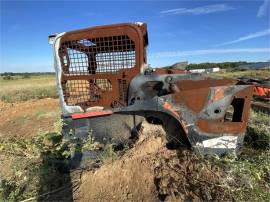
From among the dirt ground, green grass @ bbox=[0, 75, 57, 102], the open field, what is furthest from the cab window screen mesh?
green grass @ bbox=[0, 75, 57, 102]

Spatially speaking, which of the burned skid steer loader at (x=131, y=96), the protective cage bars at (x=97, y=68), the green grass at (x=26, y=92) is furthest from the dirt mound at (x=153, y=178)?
the green grass at (x=26, y=92)

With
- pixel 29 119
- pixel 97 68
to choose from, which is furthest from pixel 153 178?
pixel 29 119

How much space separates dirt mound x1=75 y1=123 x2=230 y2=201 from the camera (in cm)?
345

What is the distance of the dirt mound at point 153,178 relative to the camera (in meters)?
3.45

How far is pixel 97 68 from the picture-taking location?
466 cm

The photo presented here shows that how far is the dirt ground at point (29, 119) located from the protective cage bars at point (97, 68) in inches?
124

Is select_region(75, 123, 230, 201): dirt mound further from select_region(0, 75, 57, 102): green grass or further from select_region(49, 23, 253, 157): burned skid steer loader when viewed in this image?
select_region(0, 75, 57, 102): green grass

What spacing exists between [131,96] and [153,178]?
4.18 ft

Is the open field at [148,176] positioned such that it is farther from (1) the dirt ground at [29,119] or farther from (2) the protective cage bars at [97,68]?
(1) the dirt ground at [29,119]

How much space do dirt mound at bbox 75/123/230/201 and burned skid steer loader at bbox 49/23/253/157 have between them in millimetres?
345

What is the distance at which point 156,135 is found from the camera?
4387 mm

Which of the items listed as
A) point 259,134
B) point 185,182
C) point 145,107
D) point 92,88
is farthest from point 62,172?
point 259,134

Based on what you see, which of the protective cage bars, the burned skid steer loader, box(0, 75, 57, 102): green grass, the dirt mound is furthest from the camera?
box(0, 75, 57, 102): green grass

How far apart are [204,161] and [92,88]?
6.30ft
